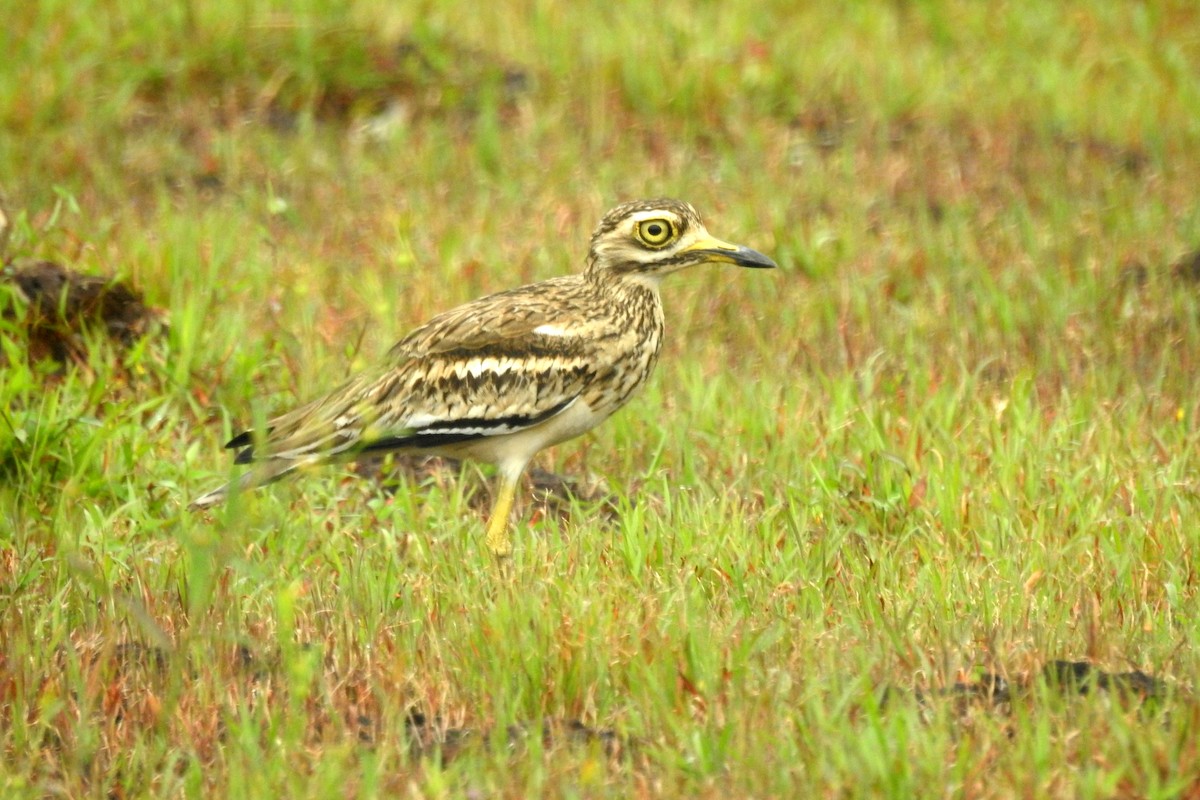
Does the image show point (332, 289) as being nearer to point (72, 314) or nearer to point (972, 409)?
point (72, 314)

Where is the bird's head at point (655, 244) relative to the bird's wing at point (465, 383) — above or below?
above

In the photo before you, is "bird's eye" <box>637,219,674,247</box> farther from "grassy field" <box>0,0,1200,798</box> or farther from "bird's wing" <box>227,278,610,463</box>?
"grassy field" <box>0,0,1200,798</box>

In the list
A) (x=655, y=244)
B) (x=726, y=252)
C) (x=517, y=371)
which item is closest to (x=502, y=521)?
(x=517, y=371)

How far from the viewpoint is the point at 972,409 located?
663cm

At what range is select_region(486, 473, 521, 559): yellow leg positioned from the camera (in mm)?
5336

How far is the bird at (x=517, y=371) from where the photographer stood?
572 centimetres

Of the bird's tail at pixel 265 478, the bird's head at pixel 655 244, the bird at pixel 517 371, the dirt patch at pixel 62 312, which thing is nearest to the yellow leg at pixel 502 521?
the bird at pixel 517 371

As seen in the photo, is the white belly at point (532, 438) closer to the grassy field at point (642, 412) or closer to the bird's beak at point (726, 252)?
the grassy field at point (642, 412)

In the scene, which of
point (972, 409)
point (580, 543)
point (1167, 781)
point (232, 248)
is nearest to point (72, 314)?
point (232, 248)

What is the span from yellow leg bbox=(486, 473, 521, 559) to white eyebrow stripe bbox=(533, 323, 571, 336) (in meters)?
0.48

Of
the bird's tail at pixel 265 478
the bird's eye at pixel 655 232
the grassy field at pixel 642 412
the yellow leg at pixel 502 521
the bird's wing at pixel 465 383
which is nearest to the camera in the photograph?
the grassy field at pixel 642 412

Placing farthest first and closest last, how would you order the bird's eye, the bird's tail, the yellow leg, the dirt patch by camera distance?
the dirt patch, the bird's eye, the bird's tail, the yellow leg

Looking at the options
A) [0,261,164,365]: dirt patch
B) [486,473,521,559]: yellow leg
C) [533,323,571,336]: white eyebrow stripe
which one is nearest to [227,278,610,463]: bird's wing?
[533,323,571,336]: white eyebrow stripe

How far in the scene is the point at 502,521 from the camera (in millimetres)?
5594
